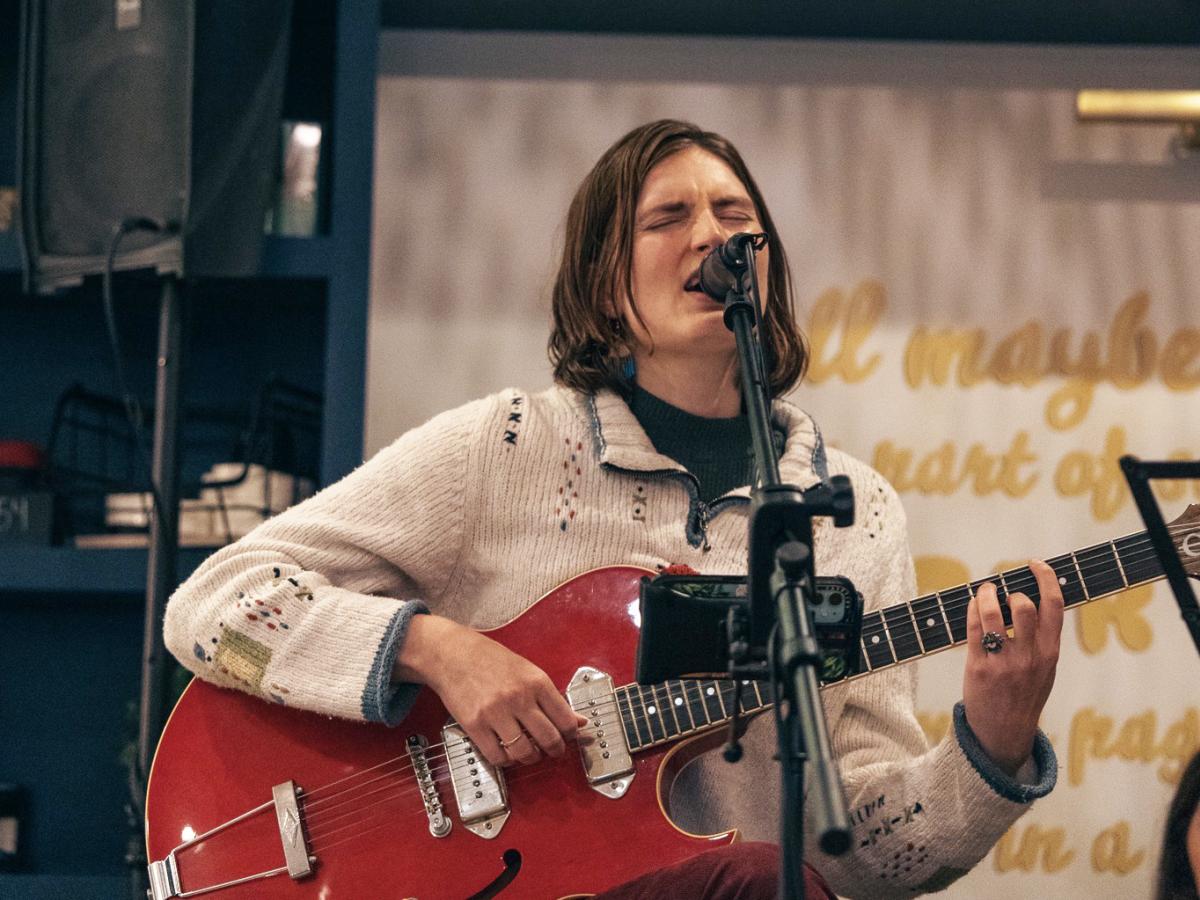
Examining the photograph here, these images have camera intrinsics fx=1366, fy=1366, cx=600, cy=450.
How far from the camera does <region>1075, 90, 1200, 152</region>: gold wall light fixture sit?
2.53 meters

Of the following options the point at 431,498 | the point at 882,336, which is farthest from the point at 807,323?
the point at 431,498

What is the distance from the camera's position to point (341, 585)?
1.70 metres

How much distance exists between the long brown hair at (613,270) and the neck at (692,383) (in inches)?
1.6

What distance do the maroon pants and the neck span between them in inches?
27.5

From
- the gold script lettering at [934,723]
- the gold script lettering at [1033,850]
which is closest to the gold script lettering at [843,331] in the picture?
the gold script lettering at [934,723]

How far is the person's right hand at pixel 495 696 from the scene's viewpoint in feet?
4.90

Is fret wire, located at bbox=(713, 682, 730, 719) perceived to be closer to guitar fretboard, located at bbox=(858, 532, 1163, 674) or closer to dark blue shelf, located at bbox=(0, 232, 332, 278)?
guitar fretboard, located at bbox=(858, 532, 1163, 674)

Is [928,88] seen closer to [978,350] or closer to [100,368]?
[978,350]

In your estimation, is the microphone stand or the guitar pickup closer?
the microphone stand

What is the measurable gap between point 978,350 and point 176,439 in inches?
58.0

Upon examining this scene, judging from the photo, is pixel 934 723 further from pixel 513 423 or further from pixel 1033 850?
pixel 513 423

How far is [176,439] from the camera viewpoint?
191cm

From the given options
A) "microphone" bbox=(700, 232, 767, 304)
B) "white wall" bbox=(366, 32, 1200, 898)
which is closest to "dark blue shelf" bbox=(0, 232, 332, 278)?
"white wall" bbox=(366, 32, 1200, 898)

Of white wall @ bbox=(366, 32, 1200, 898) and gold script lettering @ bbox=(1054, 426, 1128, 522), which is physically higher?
white wall @ bbox=(366, 32, 1200, 898)
